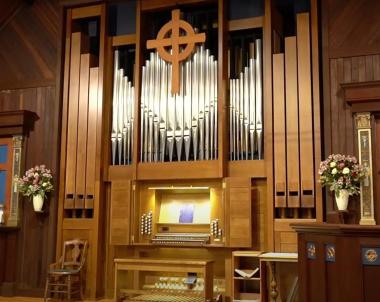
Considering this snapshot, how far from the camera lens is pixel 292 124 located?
6910mm

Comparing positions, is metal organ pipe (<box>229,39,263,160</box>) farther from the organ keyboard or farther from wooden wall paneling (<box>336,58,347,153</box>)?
the organ keyboard

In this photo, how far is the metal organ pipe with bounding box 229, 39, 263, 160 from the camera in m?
7.07

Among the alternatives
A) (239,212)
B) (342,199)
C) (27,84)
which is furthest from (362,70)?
(27,84)

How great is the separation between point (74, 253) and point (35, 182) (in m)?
1.06

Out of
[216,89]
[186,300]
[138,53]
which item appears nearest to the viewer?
[186,300]

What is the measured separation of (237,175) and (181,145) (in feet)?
2.70

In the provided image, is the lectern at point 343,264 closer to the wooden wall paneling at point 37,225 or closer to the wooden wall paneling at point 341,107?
the wooden wall paneling at point 341,107

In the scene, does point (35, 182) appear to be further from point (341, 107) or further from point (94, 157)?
point (341, 107)

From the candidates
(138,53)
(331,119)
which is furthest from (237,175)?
(138,53)

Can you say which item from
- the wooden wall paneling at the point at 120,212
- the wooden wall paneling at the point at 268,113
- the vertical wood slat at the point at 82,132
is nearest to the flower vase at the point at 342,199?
the wooden wall paneling at the point at 268,113

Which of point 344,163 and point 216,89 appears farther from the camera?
point 216,89

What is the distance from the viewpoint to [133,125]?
7.62m

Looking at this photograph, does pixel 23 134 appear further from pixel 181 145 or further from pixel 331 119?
pixel 331 119

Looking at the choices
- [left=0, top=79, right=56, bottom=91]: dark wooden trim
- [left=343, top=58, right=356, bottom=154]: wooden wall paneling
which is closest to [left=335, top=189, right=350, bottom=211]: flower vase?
[left=343, top=58, right=356, bottom=154]: wooden wall paneling
